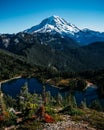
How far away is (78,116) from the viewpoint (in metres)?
63.0

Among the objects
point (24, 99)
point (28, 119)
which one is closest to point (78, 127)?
point (28, 119)

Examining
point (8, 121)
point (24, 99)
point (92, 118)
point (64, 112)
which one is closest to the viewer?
point (8, 121)

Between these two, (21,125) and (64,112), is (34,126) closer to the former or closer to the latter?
(21,125)

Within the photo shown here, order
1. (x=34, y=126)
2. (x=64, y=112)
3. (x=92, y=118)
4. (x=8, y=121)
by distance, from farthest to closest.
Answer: (x=64, y=112) → (x=92, y=118) → (x=8, y=121) → (x=34, y=126)

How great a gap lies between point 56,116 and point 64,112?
20.5 ft

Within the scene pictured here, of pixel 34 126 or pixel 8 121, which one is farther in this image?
pixel 8 121

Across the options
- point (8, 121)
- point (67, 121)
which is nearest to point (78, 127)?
point (67, 121)

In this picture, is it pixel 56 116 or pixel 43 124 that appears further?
pixel 56 116

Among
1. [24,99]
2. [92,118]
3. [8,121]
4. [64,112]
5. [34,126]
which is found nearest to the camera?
[34,126]

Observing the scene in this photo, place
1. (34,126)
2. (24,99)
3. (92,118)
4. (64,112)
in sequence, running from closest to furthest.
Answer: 1. (34,126)
2. (92,118)
3. (64,112)
4. (24,99)

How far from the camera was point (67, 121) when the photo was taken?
57688 millimetres

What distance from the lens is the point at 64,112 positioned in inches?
2594

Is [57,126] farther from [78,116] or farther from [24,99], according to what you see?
[24,99]

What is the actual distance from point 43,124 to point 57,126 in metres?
2.87
